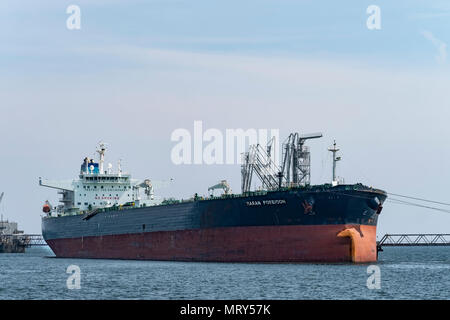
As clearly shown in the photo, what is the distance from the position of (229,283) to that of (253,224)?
14.4 meters

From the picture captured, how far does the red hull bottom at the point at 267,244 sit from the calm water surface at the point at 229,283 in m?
1.43

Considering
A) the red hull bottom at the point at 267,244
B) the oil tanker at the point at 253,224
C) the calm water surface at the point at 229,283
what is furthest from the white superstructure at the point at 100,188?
the calm water surface at the point at 229,283

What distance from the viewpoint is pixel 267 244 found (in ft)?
187

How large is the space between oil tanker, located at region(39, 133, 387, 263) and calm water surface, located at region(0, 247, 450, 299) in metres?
1.96

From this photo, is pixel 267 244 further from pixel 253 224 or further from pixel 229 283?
pixel 229 283

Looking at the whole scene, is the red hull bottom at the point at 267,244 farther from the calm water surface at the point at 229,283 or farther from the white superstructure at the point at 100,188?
the white superstructure at the point at 100,188

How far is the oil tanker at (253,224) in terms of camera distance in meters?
55.0

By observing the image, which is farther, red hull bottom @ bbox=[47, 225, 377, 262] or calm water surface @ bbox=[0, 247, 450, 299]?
red hull bottom @ bbox=[47, 225, 377, 262]

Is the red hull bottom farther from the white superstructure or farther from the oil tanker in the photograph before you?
the white superstructure

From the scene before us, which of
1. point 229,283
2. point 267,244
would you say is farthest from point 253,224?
point 229,283

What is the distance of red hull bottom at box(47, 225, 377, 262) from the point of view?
180 feet

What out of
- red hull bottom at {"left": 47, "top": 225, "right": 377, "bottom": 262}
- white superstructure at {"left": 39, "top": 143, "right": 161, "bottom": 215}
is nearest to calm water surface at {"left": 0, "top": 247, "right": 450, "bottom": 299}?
red hull bottom at {"left": 47, "top": 225, "right": 377, "bottom": 262}
